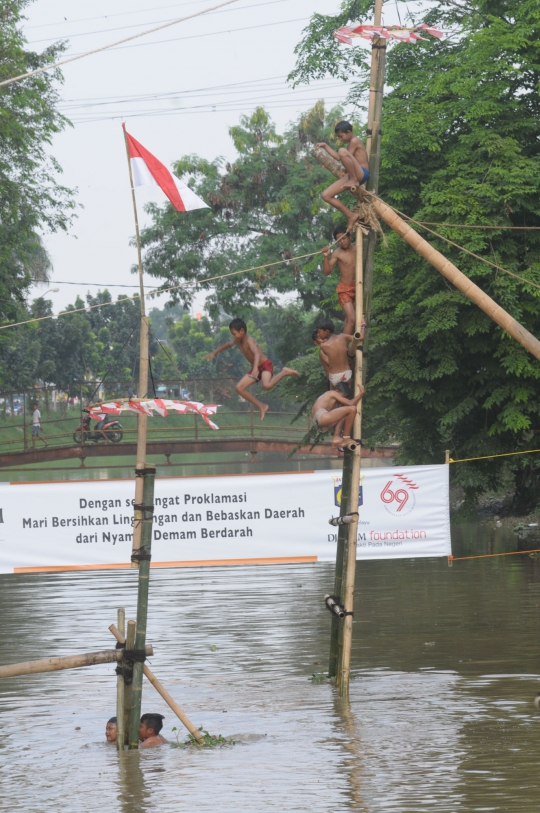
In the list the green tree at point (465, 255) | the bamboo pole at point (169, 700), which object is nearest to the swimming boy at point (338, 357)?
the bamboo pole at point (169, 700)

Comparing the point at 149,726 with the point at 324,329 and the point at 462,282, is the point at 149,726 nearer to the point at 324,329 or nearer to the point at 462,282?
Result: the point at 324,329

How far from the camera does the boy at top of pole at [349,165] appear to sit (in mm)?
11617

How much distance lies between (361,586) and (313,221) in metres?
26.6

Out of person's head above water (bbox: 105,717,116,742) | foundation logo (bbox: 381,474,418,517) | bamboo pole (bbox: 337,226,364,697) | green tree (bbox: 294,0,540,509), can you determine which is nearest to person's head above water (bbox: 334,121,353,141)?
bamboo pole (bbox: 337,226,364,697)

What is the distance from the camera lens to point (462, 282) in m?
11.6

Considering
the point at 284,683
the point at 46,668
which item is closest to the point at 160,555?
the point at 284,683

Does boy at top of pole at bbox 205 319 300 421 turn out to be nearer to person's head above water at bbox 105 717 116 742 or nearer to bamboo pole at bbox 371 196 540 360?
bamboo pole at bbox 371 196 540 360

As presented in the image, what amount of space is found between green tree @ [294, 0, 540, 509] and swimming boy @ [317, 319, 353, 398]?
9.99m

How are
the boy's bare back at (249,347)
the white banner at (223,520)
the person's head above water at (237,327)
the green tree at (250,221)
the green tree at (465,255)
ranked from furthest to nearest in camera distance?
1. the green tree at (250,221)
2. the green tree at (465,255)
3. the white banner at (223,520)
4. the boy's bare back at (249,347)
5. the person's head above water at (237,327)

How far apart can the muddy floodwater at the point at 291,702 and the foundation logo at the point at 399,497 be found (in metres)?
1.66

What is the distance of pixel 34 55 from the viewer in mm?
37562

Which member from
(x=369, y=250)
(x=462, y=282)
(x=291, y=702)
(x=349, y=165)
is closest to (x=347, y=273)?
(x=369, y=250)

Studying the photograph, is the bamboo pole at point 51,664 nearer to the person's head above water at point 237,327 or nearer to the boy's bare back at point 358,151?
the person's head above water at point 237,327

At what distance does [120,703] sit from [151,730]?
665 mm
